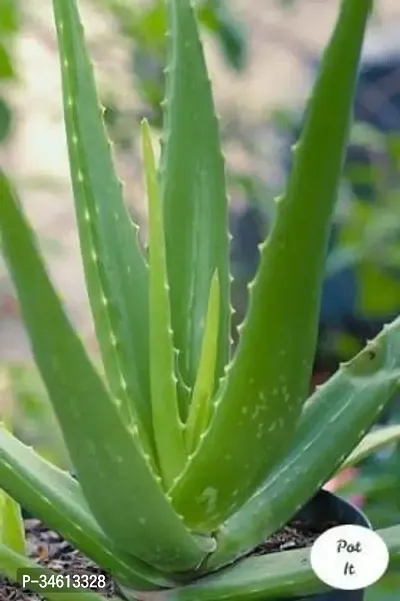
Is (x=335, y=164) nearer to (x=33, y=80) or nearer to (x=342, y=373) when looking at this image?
(x=342, y=373)

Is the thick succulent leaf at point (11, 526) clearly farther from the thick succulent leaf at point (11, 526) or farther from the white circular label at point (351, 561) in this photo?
the white circular label at point (351, 561)

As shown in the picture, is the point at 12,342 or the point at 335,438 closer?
the point at 335,438

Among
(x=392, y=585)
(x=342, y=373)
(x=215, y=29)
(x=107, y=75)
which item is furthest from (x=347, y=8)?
(x=107, y=75)

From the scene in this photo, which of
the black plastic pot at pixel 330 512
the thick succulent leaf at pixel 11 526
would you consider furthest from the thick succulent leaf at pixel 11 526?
the black plastic pot at pixel 330 512

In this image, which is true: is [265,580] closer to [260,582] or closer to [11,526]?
[260,582]

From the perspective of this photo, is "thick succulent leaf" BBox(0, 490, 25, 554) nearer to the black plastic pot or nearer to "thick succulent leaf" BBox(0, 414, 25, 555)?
"thick succulent leaf" BBox(0, 414, 25, 555)

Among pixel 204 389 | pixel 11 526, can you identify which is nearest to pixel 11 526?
pixel 11 526
